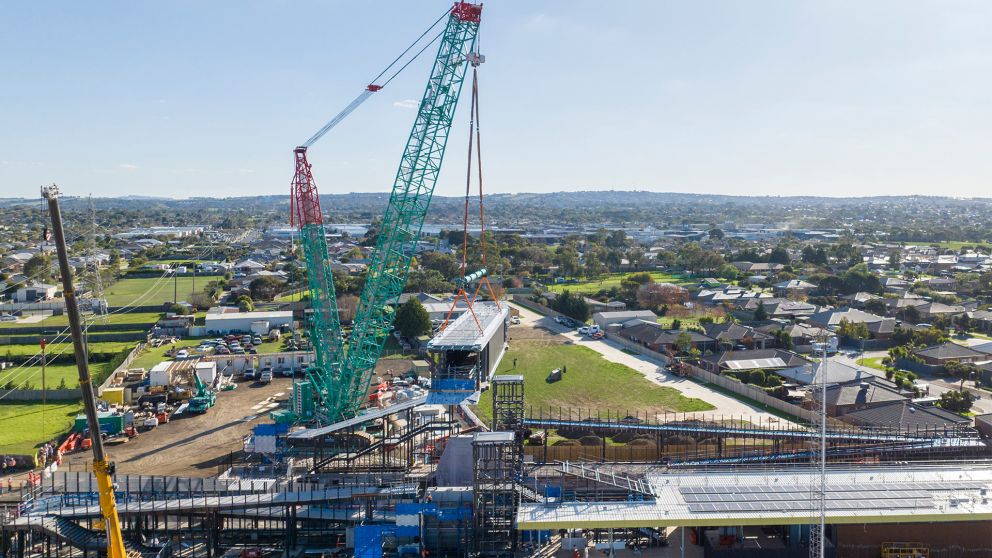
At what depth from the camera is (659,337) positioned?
36.8m

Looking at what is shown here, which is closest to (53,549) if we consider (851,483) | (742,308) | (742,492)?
(742,492)

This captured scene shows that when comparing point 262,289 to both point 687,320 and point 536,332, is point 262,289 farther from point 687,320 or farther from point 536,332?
point 687,320

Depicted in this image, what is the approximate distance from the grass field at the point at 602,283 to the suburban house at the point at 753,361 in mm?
21461

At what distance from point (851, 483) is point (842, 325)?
913 inches

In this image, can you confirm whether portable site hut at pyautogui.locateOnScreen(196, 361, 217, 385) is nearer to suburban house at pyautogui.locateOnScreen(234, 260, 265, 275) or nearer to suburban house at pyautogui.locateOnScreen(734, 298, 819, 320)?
suburban house at pyautogui.locateOnScreen(734, 298, 819, 320)

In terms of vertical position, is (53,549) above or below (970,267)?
below

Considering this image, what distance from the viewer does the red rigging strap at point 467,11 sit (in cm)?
2237

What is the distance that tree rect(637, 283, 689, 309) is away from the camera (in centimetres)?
4750

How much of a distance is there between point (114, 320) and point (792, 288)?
45.0m

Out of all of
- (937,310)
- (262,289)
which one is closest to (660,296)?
(937,310)

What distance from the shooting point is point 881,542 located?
49.8ft

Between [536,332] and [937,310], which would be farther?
[536,332]

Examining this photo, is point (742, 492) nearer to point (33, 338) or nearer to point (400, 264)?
point (400, 264)

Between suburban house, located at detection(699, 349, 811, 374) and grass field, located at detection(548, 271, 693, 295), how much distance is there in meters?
21.5
